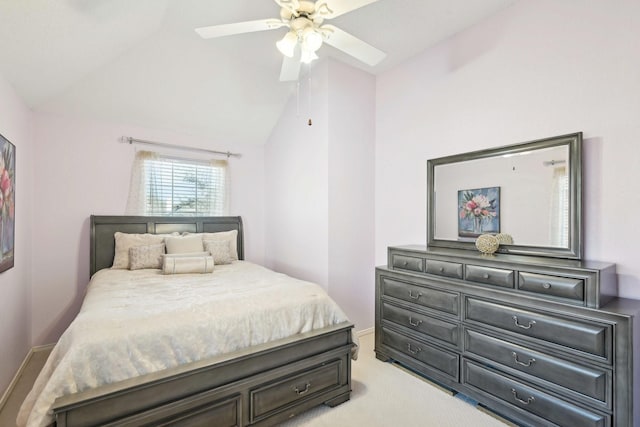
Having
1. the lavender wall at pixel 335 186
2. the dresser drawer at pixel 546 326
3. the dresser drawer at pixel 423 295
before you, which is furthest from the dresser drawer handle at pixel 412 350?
the lavender wall at pixel 335 186

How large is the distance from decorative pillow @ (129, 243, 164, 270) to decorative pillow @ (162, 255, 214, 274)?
31 centimetres

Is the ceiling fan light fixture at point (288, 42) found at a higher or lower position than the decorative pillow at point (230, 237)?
higher

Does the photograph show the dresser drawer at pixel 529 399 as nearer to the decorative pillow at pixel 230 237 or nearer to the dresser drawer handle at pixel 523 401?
the dresser drawer handle at pixel 523 401

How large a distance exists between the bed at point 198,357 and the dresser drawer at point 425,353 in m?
0.63

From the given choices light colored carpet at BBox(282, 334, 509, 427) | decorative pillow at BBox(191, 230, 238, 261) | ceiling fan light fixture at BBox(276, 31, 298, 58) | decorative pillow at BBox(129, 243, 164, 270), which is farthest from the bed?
ceiling fan light fixture at BBox(276, 31, 298, 58)

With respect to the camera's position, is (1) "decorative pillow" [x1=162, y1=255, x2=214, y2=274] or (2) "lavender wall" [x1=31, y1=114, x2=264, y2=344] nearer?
(1) "decorative pillow" [x1=162, y1=255, x2=214, y2=274]

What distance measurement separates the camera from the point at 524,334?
190 centimetres

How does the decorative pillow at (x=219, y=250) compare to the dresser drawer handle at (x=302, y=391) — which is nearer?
the dresser drawer handle at (x=302, y=391)

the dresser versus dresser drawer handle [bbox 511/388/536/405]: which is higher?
the dresser

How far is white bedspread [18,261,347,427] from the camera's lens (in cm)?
140

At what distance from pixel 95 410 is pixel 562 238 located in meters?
2.91

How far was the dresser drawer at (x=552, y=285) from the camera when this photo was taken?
172 cm

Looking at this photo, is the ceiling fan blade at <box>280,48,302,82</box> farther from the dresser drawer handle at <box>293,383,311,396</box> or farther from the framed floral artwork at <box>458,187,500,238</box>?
the dresser drawer handle at <box>293,383,311,396</box>

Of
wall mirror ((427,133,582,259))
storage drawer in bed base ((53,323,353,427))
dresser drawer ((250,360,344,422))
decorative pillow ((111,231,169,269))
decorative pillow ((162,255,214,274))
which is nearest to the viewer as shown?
storage drawer in bed base ((53,323,353,427))
